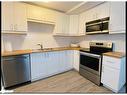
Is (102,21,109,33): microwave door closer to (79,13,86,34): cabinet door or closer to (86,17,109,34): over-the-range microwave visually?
(86,17,109,34): over-the-range microwave

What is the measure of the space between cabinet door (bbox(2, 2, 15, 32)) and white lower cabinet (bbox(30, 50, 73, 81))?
920mm

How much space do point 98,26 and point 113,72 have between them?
1.30 meters

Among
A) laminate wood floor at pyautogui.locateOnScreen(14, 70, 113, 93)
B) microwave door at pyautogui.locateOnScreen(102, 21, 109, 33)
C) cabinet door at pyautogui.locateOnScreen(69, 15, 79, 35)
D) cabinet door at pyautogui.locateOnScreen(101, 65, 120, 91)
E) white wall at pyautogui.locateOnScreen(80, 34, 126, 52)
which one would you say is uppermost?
cabinet door at pyautogui.locateOnScreen(69, 15, 79, 35)

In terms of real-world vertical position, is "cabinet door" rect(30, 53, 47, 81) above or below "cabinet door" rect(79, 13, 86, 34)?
below

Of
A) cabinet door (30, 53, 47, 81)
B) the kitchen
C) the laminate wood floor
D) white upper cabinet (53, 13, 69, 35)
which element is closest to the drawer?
the kitchen

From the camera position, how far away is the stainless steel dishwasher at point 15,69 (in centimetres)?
201

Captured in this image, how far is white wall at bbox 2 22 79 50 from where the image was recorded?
8.73 feet

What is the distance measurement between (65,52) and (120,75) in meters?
1.73

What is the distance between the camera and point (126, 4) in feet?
6.60

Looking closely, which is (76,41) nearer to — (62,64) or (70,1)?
(62,64)

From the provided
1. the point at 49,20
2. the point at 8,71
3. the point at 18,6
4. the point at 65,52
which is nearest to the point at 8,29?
the point at 18,6

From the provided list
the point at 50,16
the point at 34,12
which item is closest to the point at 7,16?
the point at 34,12

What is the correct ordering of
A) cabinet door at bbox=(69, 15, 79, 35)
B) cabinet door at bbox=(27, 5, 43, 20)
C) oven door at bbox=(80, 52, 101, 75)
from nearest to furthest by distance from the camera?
1. oven door at bbox=(80, 52, 101, 75)
2. cabinet door at bbox=(27, 5, 43, 20)
3. cabinet door at bbox=(69, 15, 79, 35)

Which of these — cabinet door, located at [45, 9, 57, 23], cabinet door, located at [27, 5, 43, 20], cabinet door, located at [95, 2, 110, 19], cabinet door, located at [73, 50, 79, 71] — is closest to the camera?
cabinet door, located at [95, 2, 110, 19]
